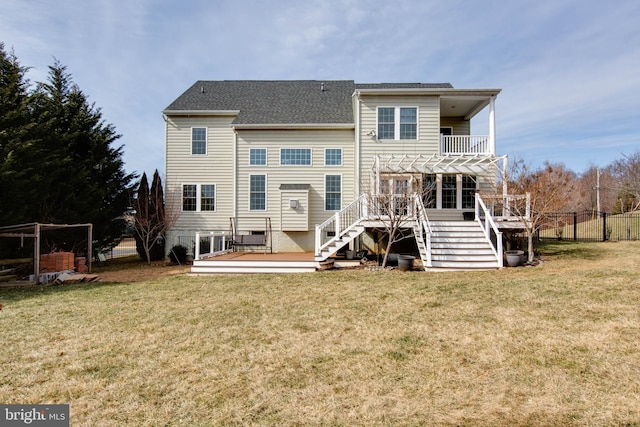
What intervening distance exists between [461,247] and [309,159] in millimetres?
Result: 8081

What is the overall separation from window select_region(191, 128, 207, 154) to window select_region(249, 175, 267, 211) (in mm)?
2883

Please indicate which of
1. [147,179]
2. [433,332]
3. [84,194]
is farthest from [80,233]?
[433,332]

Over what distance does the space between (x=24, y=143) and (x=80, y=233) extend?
476cm

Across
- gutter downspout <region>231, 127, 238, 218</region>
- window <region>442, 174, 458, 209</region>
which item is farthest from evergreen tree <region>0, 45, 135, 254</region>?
window <region>442, 174, 458, 209</region>

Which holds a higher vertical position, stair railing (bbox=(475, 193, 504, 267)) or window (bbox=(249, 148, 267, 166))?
window (bbox=(249, 148, 267, 166))

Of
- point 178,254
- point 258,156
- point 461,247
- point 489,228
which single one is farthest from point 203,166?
point 489,228

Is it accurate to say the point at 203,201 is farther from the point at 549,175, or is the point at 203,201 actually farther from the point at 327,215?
the point at 549,175

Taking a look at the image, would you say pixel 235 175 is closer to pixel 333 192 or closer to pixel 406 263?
pixel 333 192

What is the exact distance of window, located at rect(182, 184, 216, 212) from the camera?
16.3 metres

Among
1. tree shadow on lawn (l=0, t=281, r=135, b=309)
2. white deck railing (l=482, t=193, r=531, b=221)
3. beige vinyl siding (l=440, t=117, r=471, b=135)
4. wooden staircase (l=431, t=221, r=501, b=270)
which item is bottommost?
tree shadow on lawn (l=0, t=281, r=135, b=309)

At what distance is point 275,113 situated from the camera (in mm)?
16516

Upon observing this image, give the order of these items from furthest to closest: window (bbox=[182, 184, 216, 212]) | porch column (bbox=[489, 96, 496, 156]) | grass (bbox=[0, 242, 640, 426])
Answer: window (bbox=[182, 184, 216, 212])
porch column (bbox=[489, 96, 496, 156])
grass (bbox=[0, 242, 640, 426])

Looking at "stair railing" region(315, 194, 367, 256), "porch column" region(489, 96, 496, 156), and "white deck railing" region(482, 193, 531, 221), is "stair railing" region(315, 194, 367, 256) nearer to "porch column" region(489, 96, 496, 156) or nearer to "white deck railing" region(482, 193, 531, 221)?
"white deck railing" region(482, 193, 531, 221)

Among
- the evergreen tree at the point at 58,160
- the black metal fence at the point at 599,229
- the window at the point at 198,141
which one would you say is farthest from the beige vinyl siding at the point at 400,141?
the evergreen tree at the point at 58,160
